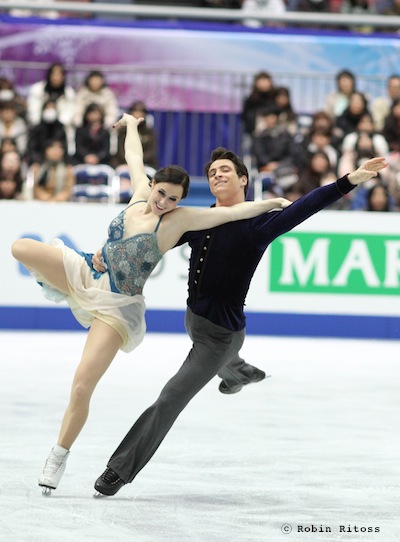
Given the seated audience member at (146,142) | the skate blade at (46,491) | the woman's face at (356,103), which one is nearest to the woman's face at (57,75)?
the seated audience member at (146,142)

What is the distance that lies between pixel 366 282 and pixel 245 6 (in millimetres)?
4579

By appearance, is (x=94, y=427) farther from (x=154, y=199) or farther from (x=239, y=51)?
(x=239, y=51)

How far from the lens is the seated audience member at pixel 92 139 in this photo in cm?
1175

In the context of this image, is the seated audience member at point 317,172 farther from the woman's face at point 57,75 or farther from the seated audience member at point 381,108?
the woman's face at point 57,75

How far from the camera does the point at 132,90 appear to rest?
13.0 metres

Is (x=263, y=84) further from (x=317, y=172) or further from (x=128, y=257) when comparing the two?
(x=128, y=257)

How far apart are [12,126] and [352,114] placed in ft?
11.7

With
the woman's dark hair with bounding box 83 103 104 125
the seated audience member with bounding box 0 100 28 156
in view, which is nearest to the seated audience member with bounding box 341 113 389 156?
the woman's dark hair with bounding box 83 103 104 125

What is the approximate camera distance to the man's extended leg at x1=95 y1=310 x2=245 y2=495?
505 centimetres

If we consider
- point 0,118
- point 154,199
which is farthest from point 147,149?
point 154,199

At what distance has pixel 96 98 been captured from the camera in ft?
40.1

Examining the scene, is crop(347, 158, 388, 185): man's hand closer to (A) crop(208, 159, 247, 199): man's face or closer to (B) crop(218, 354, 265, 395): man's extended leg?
(A) crop(208, 159, 247, 199): man's face

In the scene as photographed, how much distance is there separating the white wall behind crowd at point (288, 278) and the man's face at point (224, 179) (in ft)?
18.7

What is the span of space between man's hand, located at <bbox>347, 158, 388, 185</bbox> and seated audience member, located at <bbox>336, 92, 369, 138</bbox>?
751 cm
